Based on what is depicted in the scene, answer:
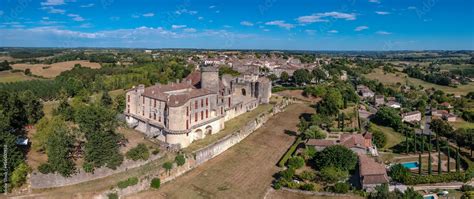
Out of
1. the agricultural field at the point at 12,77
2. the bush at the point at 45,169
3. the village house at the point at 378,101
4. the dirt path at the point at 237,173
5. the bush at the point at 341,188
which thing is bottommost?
the dirt path at the point at 237,173

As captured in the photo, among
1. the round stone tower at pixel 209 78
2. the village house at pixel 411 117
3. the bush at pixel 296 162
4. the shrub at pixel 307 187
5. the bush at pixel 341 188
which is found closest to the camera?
the bush at pixel 341 188

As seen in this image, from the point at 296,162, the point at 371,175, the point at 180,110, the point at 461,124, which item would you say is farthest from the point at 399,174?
the point at 461,124

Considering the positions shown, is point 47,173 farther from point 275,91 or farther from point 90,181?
point 275,91

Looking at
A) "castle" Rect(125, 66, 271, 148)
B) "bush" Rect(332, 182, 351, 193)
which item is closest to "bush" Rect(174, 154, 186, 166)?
"castle" Rect(125, 66, 271, 148)

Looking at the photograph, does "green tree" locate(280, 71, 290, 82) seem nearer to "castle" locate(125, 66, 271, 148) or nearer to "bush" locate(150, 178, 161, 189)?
"castle" locate(125, 66, 271, 148)

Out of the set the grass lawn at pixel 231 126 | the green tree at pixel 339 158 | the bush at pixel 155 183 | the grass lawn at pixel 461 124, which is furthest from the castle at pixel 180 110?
the grass lawn at pixel 461 124

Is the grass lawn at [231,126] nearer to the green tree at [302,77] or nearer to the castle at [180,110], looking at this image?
the castle at [180,110]
